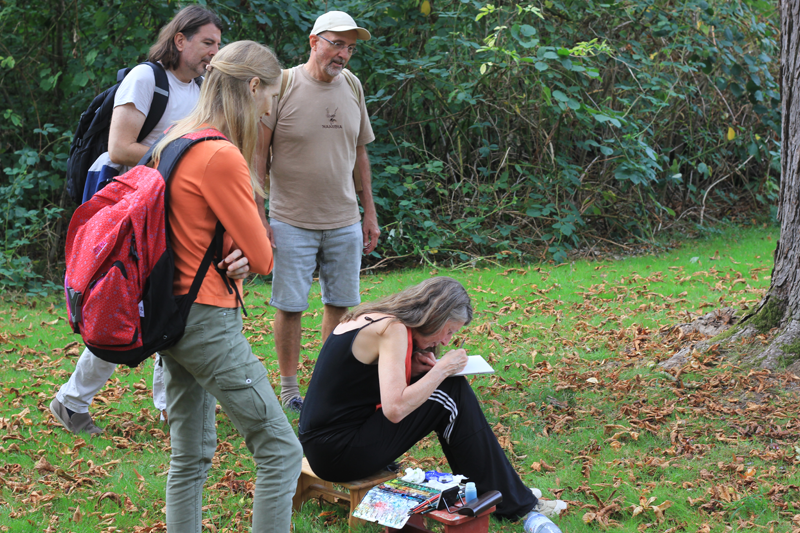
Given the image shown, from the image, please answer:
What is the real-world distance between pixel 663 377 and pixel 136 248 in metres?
3.50

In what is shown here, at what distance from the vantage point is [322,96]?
4.39 meters

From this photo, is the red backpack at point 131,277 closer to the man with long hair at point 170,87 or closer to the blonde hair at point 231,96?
the blonde hair at point 231,96

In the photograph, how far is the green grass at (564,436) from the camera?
3.37 meters

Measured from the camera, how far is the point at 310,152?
14.4 feet

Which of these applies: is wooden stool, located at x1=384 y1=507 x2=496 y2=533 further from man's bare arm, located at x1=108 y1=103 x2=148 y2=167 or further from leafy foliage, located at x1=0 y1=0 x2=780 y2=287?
leafy foliage, located at x1=0 y1=0 x2=780 y2=287

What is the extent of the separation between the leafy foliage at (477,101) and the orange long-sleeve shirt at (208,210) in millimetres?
6554

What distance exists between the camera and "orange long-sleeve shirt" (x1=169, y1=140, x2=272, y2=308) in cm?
233

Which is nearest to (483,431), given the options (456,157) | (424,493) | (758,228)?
(424,493)

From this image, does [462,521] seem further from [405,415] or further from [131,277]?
[131,277]

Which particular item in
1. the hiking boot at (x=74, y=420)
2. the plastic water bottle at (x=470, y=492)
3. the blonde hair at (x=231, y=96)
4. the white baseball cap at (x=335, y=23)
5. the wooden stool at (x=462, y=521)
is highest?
the white baseball cap at (x=335, y=23)

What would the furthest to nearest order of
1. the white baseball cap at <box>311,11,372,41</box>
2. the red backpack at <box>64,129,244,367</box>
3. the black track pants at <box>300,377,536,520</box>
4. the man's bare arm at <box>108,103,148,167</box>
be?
1. the white baseball cap at <box>311,11,372,41</box>
2. the man's bare arm at <box>108,103,148,167</box>
3. the black track pants at <box>300,377,536,520</box>
4. the red backpack at <box>64,129,244,367</box>

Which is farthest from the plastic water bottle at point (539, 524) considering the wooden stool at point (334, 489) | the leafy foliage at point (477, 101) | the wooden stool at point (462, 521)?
the leafy foliage at point (477, 101)

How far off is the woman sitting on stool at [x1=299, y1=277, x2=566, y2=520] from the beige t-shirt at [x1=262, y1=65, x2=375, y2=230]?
52.1 inches

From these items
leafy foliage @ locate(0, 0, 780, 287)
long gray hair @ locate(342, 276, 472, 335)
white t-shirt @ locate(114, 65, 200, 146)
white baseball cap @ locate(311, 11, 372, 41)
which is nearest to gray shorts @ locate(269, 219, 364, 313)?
white t-shirt @ locate(114, 65, 200, 146)
